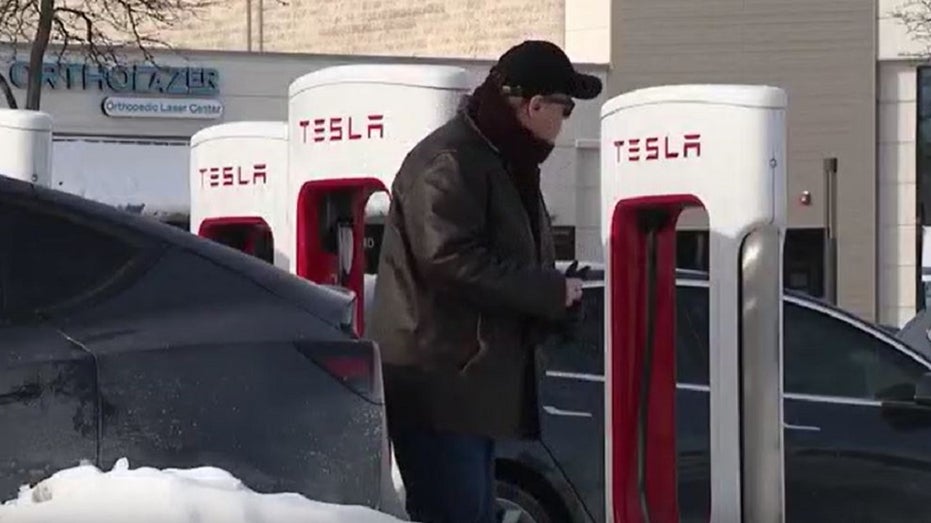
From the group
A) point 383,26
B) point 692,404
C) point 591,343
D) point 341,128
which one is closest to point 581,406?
point 591,343

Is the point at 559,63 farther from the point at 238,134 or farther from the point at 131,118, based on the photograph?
the point at 131,118

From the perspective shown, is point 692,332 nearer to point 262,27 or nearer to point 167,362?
point 167,362

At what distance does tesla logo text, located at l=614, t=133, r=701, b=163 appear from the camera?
5992mm

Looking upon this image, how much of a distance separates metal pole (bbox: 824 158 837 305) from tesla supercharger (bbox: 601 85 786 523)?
2158 centimetres

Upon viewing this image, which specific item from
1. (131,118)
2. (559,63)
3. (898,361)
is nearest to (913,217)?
(131,118)

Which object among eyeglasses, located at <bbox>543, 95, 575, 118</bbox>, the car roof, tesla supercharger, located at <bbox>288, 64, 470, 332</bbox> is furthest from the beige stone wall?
the car roof

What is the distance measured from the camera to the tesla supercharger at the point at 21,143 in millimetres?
7355

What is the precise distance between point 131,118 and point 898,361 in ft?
66.0

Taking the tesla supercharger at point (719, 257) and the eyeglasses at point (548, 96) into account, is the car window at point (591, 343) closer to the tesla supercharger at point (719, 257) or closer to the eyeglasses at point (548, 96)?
the tesla supercharger at point (719, 257)

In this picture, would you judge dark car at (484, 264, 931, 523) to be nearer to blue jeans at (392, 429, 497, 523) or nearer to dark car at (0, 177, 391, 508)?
blue jeans at (392, 429, 497, 523)

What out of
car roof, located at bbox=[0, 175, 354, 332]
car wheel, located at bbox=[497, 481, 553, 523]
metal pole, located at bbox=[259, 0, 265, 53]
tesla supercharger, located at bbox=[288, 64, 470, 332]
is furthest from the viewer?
metal pole, located at bbox=[259, 0, 265, 53]

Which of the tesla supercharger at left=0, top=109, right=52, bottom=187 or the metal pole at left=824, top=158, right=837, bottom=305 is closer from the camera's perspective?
the tesla supercharger at left=0, top=109, right=52, bottom=187

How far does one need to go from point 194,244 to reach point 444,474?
0.92 m

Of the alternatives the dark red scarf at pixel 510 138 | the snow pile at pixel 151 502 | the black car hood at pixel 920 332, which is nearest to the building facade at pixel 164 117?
Result: the black car hood at pixel 920 332
